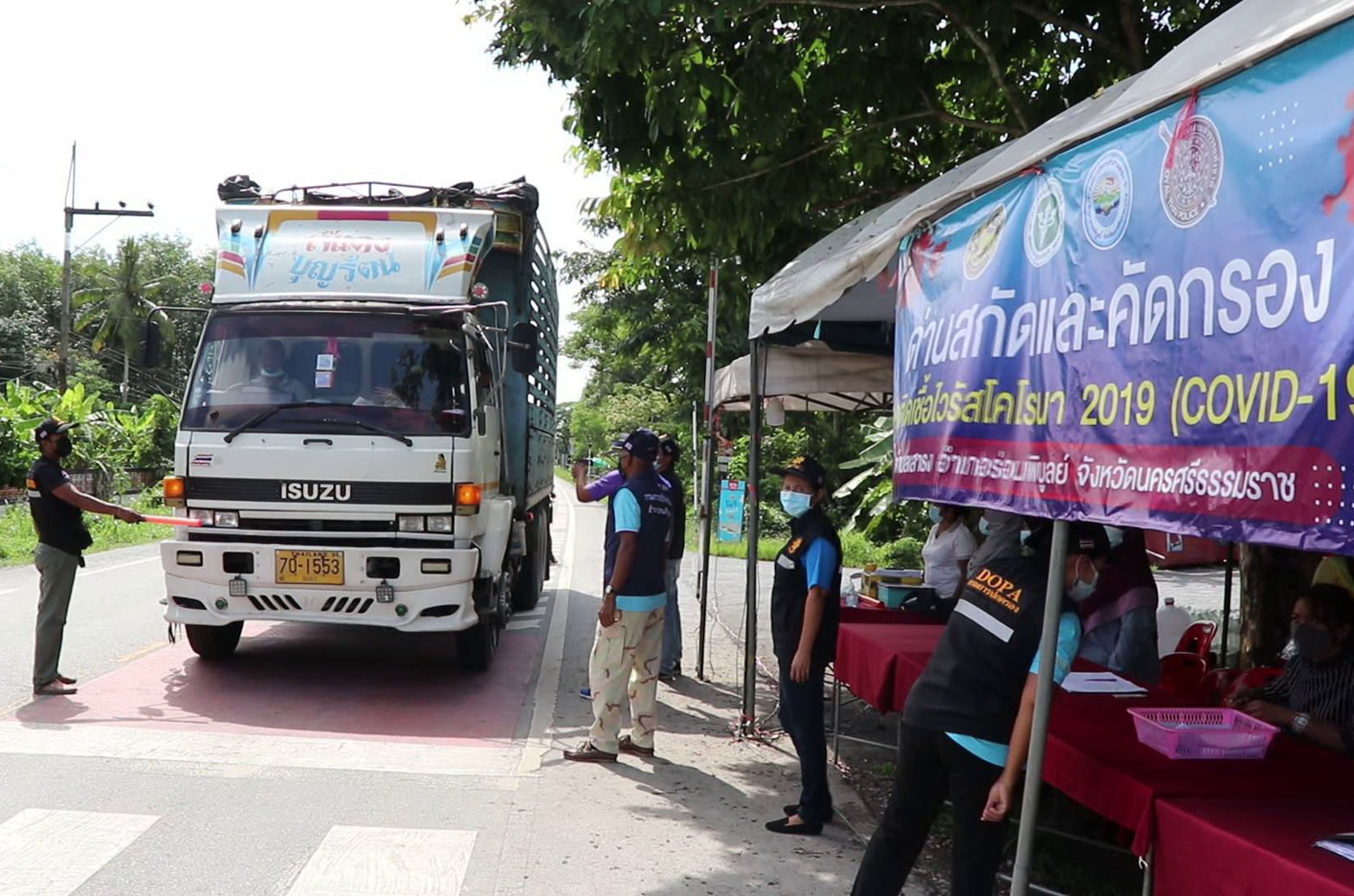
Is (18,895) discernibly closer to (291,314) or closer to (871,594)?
(291,314)

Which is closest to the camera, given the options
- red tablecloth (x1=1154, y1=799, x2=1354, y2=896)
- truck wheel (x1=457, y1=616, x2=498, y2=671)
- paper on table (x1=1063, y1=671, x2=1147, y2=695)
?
red tablecloth (x1=1154, y1=799, x2=1354, y2=896)

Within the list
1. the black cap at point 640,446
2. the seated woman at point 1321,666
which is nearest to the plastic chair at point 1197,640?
the seated woman at point 1321,666

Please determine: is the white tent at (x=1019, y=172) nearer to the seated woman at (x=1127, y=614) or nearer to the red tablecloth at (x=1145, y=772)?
the red tablecloth at (x=1145, y=772)

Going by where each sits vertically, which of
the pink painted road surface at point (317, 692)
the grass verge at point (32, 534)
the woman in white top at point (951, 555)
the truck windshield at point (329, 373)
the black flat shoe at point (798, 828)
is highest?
the truck windshield at point (329, 373)

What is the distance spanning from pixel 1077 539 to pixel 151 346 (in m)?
7.64

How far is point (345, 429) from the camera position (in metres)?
8.16

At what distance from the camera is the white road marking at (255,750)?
6.60 m

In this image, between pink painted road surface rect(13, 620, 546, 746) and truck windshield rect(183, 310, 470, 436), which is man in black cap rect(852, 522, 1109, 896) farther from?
truck windshield rect(183, 310, 470, 436)

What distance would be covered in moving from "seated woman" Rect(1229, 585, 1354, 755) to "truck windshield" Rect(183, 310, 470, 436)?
538 centimetres

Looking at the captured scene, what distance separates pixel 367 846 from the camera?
208 inches

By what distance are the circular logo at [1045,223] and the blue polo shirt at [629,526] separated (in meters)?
3.53

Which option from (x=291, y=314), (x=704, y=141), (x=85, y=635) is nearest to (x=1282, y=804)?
(x=704, y=141)

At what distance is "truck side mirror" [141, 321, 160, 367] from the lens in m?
9.04

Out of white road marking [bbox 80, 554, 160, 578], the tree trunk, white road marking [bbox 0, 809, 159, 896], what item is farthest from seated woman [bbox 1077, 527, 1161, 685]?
white road marking [bbox 80, 554, 160, 578]
